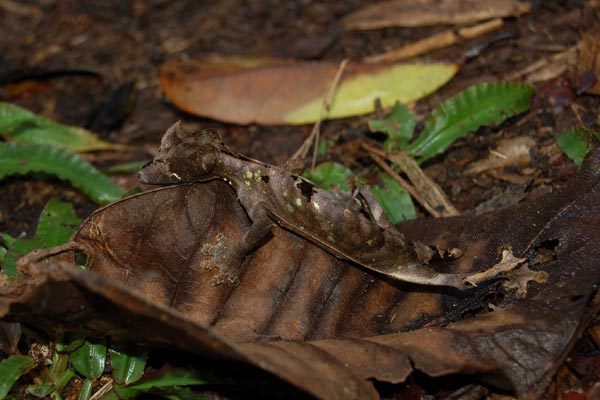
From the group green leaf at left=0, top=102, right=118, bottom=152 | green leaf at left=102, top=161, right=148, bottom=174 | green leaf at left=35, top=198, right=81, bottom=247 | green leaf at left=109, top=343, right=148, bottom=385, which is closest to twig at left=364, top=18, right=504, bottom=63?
green leaf at left=102, top=161, right=148, bottom=174

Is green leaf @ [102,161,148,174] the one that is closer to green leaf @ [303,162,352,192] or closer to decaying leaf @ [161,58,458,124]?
decaying leaf @ [161,58,458,124]

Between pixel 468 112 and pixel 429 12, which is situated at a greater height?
pixel 429 12

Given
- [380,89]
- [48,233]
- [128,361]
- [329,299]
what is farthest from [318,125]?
[128,361]

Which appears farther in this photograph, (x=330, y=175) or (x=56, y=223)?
(x=330, y=175)

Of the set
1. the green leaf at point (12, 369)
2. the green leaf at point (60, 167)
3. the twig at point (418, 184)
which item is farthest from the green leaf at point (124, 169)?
the green leaf at point (12, 369)

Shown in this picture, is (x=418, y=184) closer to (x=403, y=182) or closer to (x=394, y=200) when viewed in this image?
(x=403, y=182)

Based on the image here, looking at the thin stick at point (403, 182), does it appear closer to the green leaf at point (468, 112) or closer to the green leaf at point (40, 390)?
the green leaf at point (468, 112)
